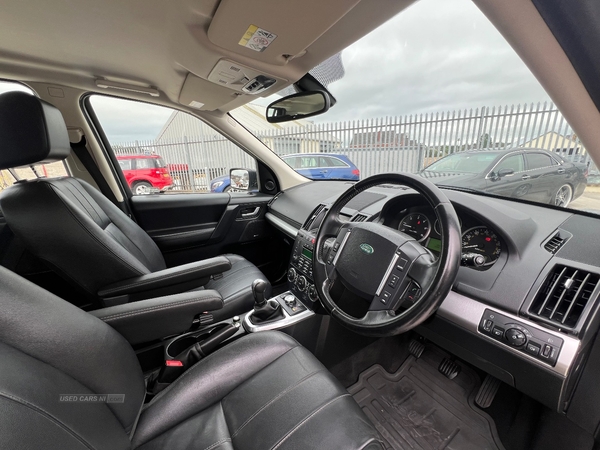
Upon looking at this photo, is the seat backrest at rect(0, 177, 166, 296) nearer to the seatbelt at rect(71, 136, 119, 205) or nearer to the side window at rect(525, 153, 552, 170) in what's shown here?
the seatbelt at rect(71, 136, 119, 205)

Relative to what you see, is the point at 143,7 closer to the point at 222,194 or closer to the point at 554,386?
the point at 222,194

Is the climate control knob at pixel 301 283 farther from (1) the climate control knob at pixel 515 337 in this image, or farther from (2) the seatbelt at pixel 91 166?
(2) the seatbelt at pixel 91 166

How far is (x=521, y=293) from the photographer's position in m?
0.94

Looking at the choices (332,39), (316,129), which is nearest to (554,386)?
(332,39)

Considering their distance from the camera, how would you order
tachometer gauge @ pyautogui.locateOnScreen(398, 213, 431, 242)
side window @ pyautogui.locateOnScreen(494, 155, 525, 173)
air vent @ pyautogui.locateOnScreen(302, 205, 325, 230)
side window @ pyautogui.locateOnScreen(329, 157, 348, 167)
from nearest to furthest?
tachometer gauge @ pyautogui.locateOnScreen(398, 213, 431, 242), side window @ pyautogui.locateOnScreen(494, 155, 525, 173), air vent @ pyautogui.locateOnScreen(302, 205, 325, 230), side window @ pyautogui.locateOnScreen(329, 157, 348, 167)

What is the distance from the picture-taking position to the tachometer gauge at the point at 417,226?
1.21 m

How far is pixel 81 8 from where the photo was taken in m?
1.12

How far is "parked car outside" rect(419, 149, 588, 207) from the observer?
1.26m

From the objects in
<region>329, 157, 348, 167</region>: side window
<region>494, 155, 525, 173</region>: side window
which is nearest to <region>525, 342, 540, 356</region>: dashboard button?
<region>494, 155, 525, 173</region>: side window

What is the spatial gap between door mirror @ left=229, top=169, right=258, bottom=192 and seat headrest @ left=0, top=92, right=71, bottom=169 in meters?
1.69

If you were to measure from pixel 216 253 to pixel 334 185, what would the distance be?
1212 mm

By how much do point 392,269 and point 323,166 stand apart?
2.26m

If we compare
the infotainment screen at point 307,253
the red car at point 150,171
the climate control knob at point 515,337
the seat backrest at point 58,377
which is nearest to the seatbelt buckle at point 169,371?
the seat backrest at point 58,377

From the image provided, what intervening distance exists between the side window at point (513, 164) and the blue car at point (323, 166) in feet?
4.52
